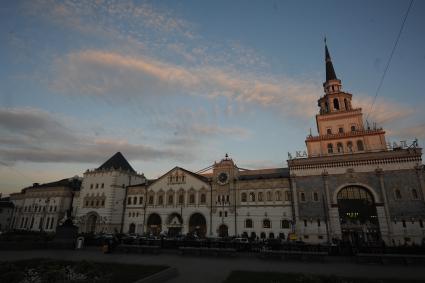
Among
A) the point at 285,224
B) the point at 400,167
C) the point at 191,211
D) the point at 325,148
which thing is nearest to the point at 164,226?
the point at 191,211

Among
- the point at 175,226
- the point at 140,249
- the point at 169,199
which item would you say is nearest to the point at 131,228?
the point at 169,199

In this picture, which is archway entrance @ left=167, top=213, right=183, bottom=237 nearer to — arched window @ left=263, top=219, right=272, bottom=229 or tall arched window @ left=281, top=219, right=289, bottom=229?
arched window @ left=263, top=219, right=272, bottom=229

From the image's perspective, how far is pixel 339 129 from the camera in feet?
151

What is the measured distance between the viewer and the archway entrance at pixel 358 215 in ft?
118

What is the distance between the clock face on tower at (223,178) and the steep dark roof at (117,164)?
2432 centimetres

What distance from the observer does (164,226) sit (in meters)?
49.3

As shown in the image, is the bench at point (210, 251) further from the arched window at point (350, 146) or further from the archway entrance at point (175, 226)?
the arched window at point (350, 146)

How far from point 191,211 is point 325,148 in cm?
2633

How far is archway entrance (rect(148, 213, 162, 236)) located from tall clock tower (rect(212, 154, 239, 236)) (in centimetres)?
1217

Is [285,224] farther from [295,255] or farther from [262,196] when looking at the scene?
[295,255]

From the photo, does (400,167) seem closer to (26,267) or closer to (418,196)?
(418,196)

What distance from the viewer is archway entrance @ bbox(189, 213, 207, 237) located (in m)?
46.3

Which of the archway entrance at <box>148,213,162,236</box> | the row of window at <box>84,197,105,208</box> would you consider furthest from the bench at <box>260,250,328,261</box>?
the row of window at <box>84,197,105,208</box>

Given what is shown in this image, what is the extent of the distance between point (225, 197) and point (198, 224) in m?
7.15
